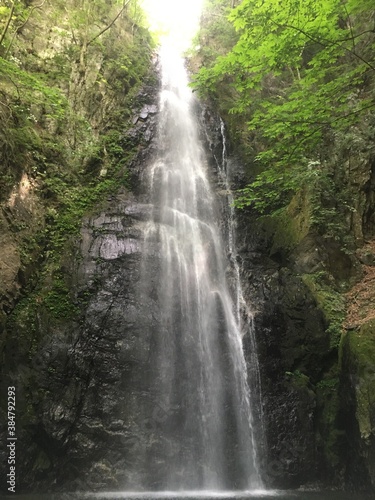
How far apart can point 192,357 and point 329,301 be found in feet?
11.0

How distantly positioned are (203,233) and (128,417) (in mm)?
5370

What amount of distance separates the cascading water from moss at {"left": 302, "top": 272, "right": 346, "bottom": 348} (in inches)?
77.1

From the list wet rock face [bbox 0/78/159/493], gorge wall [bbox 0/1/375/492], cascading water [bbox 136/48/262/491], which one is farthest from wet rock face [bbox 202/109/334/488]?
wet rock face [bbox 0/78/159/493]

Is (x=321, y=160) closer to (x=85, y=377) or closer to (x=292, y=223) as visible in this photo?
(x=292, y=223)

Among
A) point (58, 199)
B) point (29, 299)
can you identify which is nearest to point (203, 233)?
point (58, 199)

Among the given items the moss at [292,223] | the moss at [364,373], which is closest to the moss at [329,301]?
the moss at [364,373]

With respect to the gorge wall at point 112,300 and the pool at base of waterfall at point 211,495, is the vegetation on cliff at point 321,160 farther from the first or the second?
the pool at base of waterfall at point 211,495

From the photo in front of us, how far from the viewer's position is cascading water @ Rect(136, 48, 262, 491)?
23.5 feet

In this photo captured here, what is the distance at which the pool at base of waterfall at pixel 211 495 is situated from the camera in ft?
20.1

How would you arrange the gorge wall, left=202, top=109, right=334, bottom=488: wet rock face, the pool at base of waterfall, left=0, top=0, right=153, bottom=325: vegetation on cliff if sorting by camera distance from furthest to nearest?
left=0, top=0, right=153, bottom=325: vegetation on cliff, left=202, top=109, right=334, bottom=488: wet rock face, the gorge wall, the pool at base of waterfall

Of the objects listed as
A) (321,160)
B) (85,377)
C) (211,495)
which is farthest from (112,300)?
(321,160)

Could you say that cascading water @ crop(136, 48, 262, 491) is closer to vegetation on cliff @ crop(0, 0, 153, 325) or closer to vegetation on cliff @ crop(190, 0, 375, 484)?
vegetation on cliff @ crop(190, 0, 375, 484)

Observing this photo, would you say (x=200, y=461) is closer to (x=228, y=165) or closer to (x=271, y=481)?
(x=271, y=481)

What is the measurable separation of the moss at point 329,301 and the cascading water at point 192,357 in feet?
6.43
